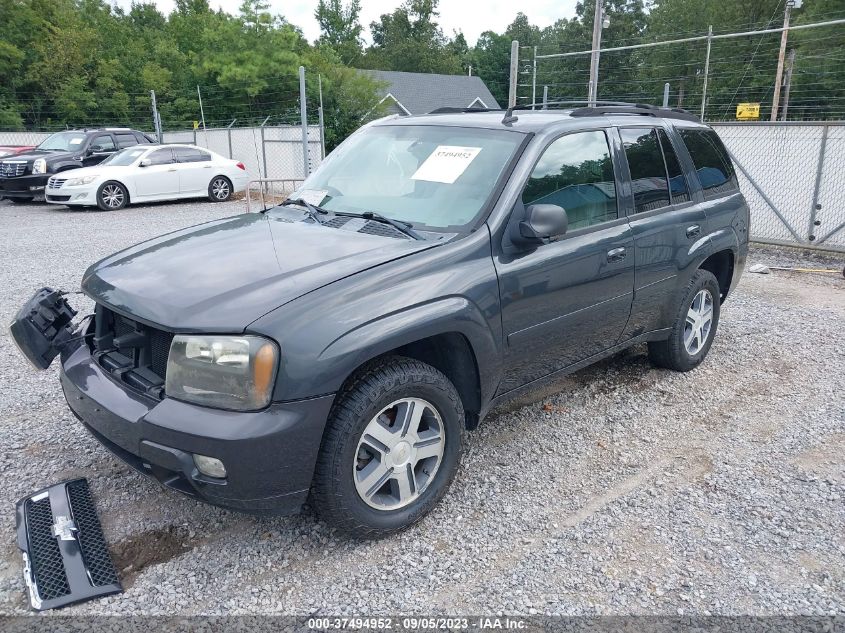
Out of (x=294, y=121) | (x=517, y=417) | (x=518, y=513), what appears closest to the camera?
(x=518, y=513)

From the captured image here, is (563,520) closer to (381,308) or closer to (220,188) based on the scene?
(381,308)

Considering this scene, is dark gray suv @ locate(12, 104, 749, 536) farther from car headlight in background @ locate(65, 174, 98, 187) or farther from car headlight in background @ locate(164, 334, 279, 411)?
car headlight in background @ locate(65, 174, 98, 187)

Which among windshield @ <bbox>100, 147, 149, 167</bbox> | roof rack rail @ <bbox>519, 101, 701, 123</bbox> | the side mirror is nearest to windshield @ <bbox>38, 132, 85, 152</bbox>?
windshield @ <bbox>100, 147, 149, 167</bbox>

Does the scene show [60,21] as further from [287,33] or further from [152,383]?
[152,383]

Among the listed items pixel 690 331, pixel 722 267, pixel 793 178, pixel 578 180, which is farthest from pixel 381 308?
pixel 793 178

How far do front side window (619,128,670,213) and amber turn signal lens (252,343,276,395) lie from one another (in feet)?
8.69

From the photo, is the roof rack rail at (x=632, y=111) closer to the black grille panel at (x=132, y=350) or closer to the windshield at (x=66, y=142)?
the black grille panel at (x=132, y=350)

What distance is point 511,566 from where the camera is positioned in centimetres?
294

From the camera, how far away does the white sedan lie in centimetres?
1420

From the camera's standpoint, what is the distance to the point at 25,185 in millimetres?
15117

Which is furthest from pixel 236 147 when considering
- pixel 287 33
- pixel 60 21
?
pixel 60 21

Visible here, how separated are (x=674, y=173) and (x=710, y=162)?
647 mm

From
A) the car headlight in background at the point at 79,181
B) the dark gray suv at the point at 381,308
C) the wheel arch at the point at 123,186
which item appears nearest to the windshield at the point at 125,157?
the wheel arch at the point at 123,186

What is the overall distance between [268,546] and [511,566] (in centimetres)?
110
